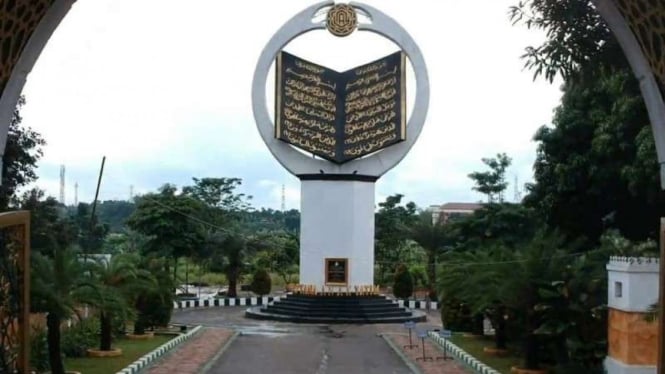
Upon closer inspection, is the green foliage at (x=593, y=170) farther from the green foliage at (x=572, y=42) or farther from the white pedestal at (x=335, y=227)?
the white pedestal at (x=335, y=227)

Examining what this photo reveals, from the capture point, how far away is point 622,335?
37.9ft

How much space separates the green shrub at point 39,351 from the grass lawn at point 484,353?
22.9 feet

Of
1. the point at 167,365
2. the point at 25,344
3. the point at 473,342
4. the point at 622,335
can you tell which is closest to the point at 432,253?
the point at 473,342

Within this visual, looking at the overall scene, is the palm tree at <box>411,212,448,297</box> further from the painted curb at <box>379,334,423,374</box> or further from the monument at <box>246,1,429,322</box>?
the painted curb at <box>379,334,423,374</box>

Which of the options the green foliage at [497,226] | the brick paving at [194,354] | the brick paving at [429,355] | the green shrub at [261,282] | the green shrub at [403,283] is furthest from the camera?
the green shrub at [261,282]

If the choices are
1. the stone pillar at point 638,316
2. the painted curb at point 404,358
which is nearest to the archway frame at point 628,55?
the stone pillar at point 638,316

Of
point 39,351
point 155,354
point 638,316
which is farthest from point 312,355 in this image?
point 638,316

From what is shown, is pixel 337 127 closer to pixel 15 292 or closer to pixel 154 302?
pixel 154 302

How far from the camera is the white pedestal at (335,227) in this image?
27844 millimetres

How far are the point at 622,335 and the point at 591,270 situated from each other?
203cm

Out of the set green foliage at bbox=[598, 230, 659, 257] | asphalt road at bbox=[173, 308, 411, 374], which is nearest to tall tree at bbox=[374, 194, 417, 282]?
asphalt road at bbox=[173, 308, 411, 374]

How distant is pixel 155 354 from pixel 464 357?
5557 mm

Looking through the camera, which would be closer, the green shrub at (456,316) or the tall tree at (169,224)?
the green shrub at (456,316)

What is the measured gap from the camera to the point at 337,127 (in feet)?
91.6
